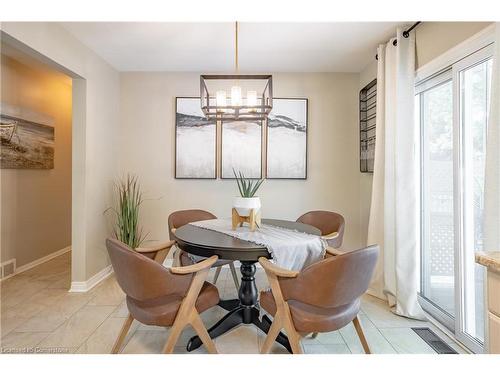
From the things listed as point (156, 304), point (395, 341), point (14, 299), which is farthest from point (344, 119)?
point (14, 299)

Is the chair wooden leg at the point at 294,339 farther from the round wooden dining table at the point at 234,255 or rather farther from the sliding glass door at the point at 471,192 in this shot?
the sliding glass door at the point at 471,192

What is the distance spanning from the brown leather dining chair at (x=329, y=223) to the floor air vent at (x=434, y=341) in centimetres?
90

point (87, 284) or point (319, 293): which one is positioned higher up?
point (319, 293)

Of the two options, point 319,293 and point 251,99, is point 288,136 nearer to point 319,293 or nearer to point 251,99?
point 251,99

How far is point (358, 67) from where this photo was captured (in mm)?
3385

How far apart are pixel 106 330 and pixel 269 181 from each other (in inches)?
91.3

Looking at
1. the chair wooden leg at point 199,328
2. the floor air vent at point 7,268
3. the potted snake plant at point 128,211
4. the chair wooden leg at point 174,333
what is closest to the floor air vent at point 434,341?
the chair wooden leg at point 199,328

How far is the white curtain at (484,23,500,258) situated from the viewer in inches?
57.5

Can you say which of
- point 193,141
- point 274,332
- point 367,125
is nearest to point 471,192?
point 367,125

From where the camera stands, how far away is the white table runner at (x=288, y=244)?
1.74 m

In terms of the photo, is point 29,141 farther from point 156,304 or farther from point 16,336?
point 156,304

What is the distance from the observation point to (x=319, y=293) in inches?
57.1

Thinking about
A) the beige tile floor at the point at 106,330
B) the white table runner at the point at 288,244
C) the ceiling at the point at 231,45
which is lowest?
the beige tile floor at the point at 106,330

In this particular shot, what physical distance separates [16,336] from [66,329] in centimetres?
32
